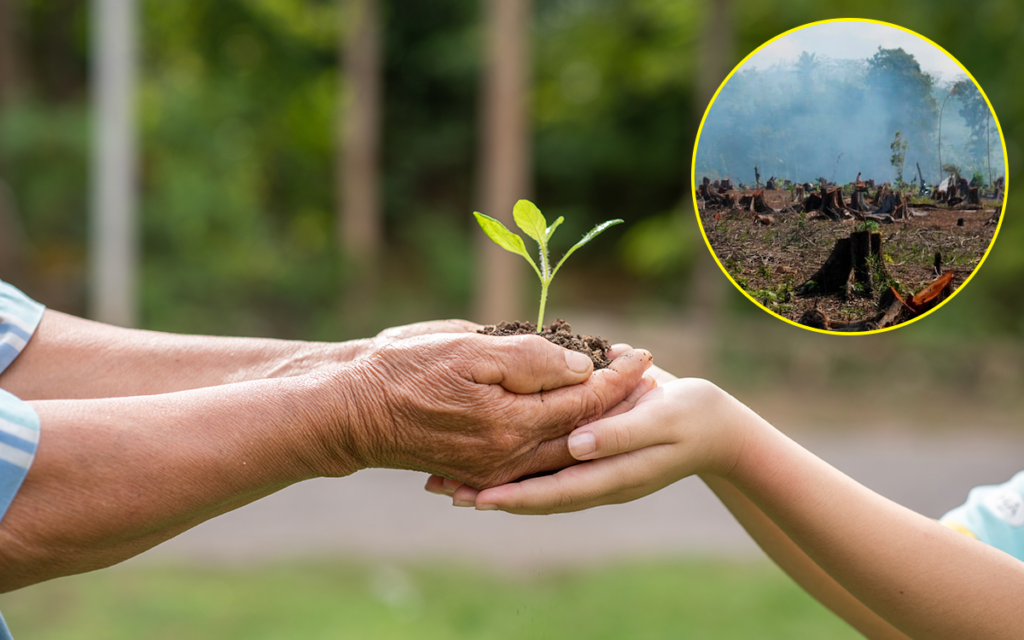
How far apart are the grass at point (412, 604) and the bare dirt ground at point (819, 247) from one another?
3000 millimetres

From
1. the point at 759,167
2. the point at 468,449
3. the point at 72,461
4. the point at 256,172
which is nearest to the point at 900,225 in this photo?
the point at 759,167

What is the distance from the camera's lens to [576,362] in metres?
1.74

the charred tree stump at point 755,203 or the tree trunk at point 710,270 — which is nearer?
the charred tree stump at point 755,203

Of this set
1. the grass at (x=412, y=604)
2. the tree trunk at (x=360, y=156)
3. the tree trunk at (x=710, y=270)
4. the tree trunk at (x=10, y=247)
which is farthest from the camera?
the tree trunk at (x=360, y=156)

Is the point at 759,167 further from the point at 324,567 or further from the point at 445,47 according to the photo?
the point at 445,47

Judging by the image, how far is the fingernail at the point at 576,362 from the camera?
173 cm

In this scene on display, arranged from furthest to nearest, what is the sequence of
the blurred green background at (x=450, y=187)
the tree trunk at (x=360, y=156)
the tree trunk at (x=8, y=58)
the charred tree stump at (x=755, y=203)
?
1. the tree trunk at (x=360, y=156)
2. the tree trunk at (x=8, y=58)
3. the blurred green background at (x=450, y=187)
4. the charred tree stump at (x=755, y=203)

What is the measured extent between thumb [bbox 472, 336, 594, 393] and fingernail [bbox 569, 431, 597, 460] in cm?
13

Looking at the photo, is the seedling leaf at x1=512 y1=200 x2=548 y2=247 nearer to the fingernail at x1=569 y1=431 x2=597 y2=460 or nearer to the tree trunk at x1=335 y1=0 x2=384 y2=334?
the fingernail at x1=569 y1=431 x2=597 y2=460

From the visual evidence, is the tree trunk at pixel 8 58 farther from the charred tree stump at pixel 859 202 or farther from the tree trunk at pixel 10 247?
the charred tree stump at pixel 859 202

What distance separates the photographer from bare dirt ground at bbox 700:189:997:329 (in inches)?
68.3

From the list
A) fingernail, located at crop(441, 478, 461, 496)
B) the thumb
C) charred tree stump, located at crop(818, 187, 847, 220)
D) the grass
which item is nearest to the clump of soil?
the thumb

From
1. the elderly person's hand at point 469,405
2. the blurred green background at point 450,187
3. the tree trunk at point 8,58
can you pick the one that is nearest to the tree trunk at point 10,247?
the blurred green background at point 450,187

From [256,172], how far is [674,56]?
7679mm
